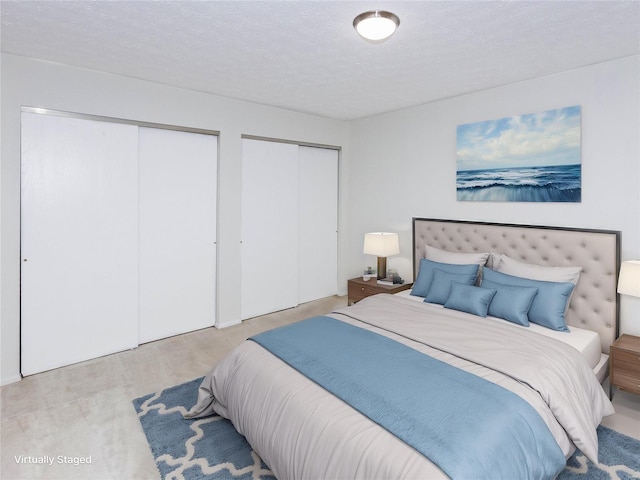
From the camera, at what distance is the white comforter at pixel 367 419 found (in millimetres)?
1541

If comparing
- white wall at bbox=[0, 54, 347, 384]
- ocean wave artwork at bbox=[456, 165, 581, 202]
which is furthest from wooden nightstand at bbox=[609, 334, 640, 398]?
white wall at bbox=[0, 54, 347, 384]

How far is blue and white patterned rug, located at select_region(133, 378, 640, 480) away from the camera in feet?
6.51

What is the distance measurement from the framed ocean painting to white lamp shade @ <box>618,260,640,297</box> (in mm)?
670

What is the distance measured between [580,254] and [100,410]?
372cm

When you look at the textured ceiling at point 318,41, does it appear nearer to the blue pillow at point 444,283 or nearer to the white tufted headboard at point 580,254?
the white tufted headboard at point 580,254

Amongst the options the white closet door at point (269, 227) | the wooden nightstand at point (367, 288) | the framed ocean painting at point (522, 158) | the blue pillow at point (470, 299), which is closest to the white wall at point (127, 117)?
the white closet door at point (269, 227)

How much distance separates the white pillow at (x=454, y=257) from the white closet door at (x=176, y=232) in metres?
2.29

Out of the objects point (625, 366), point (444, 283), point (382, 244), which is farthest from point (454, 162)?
point (625, 366)

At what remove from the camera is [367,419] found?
165cm

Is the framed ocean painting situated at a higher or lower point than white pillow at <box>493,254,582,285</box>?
higher

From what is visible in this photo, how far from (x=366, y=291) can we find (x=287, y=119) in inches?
87.3

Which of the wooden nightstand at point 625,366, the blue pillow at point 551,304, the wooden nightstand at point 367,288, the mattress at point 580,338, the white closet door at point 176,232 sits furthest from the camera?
the wooden nightstand at point 367,288

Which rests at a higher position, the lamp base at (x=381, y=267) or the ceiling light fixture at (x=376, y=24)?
the ceiling light fixture at (x=376, y=24)

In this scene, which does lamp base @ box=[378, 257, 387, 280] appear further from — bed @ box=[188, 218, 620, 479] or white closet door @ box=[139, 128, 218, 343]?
white closet door @ box=[139, 128, 218, 343]
